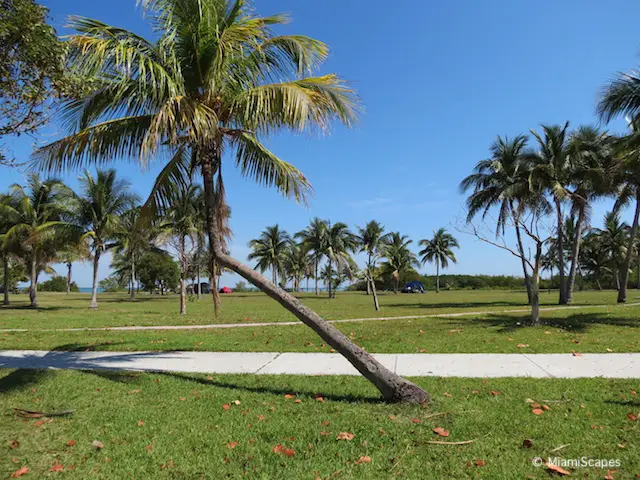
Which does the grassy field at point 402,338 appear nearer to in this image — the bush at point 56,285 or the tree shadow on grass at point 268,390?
the tree shadow on grass at point 268,390

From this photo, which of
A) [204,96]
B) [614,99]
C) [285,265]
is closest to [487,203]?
[614,99]

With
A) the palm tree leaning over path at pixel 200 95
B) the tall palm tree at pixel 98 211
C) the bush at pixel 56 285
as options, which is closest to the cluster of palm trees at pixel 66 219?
the tall palm tree at pixel 98 211

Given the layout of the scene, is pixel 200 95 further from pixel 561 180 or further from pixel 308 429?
pixel 561 180

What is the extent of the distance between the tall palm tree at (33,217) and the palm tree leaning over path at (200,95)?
21898mm

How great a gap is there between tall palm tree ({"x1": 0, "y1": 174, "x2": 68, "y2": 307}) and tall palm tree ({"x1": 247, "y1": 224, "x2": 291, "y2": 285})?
27.0 meters

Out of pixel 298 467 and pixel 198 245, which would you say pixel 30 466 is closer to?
pixel 298 467

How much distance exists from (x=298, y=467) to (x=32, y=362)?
6.93 metres

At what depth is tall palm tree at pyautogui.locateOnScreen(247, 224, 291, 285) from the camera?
176 ft

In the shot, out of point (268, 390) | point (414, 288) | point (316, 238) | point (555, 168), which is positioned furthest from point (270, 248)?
point (268, 390)

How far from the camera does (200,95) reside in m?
7.04

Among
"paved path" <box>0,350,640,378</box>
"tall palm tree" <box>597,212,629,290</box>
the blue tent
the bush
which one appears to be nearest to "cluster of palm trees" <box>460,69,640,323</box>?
"paved path" <box>0,350,640,378</box>

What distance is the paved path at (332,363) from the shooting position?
7.07 m

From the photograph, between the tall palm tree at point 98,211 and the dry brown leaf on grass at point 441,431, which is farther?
the tall palm tree at point 98,211

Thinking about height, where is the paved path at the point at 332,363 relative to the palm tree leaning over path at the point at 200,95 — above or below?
below
